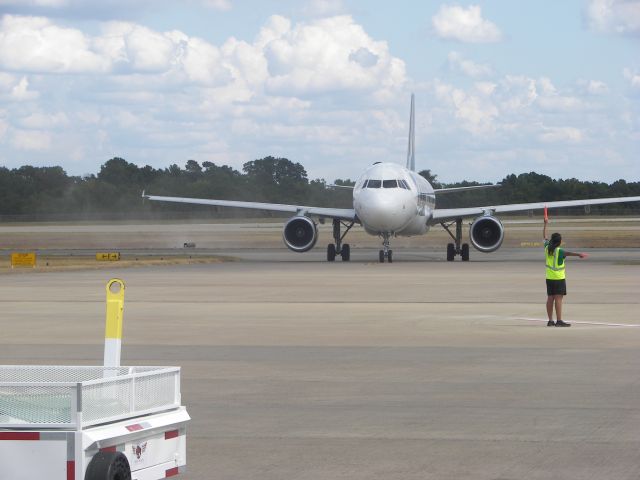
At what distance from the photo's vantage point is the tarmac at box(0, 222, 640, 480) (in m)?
10.0

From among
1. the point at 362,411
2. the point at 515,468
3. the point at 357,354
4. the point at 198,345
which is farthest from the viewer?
the point at 198,345

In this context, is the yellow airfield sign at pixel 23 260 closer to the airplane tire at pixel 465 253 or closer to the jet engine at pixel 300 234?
the jet engine at pixel 300 234

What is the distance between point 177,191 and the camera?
88500 millimetres

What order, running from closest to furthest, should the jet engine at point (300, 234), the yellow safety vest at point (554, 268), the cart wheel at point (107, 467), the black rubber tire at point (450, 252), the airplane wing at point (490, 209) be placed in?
the cart wheel at point (107, 467)
the yellow safety vest at point (554, 268)
the black rubber tire at point (450, 252)
the jet engine at point (300, 234)
the airplane wing at point (490, 209)

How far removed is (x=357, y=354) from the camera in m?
17.2

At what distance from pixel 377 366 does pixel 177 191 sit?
73.5 metres

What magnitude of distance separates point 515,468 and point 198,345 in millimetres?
9504

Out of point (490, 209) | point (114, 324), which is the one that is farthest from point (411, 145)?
point (114, 324)

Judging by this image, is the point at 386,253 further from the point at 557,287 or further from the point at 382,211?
the point at 557,287

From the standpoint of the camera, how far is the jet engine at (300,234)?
48875mm

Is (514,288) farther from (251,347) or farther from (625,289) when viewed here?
(251,347)

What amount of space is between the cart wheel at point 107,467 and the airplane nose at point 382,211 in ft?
125

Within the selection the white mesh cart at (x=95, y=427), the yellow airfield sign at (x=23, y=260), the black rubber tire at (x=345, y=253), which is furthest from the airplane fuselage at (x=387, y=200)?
the white mesh cart at (x=95, y=427)

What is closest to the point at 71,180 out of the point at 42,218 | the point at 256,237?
the point at 42,218
